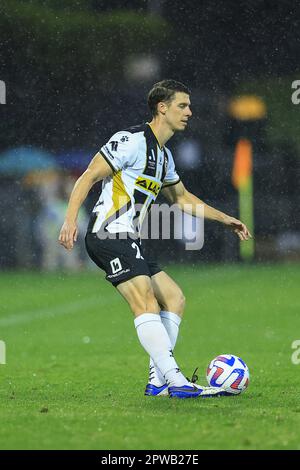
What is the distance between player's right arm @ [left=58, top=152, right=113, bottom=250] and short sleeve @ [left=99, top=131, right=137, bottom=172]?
0.13 feet

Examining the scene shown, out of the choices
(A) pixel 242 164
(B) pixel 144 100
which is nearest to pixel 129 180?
(A) pixel 242 164

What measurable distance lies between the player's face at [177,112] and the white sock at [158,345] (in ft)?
4.71

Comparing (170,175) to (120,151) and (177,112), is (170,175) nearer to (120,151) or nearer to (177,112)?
(177,112)

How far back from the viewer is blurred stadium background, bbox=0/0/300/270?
2842cm

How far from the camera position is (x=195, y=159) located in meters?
29.2

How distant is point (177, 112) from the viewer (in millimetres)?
7551

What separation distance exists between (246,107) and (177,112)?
24666mm

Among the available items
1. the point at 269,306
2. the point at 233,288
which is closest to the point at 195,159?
the point at 233,288

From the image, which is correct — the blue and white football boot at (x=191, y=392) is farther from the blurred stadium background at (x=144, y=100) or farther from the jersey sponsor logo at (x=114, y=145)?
the blurred stadium background at (x=144, y=100)

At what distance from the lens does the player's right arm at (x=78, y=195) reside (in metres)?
6.77

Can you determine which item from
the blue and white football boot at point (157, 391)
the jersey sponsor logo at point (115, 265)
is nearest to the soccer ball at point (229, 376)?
the blue and white football boot at point (157, 391)

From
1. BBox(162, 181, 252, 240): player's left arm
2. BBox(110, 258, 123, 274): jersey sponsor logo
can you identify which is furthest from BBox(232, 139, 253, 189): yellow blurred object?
BBox(110, 258, 123, 274): jersey sponsor logo

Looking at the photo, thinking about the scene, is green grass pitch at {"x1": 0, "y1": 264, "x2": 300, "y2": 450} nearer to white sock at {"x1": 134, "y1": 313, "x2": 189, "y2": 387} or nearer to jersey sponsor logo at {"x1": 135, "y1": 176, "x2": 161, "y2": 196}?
white sock at {"x1": 134, "y1": 313, "x2": 189, "y2": 387}

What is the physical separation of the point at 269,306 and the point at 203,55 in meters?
17.7
